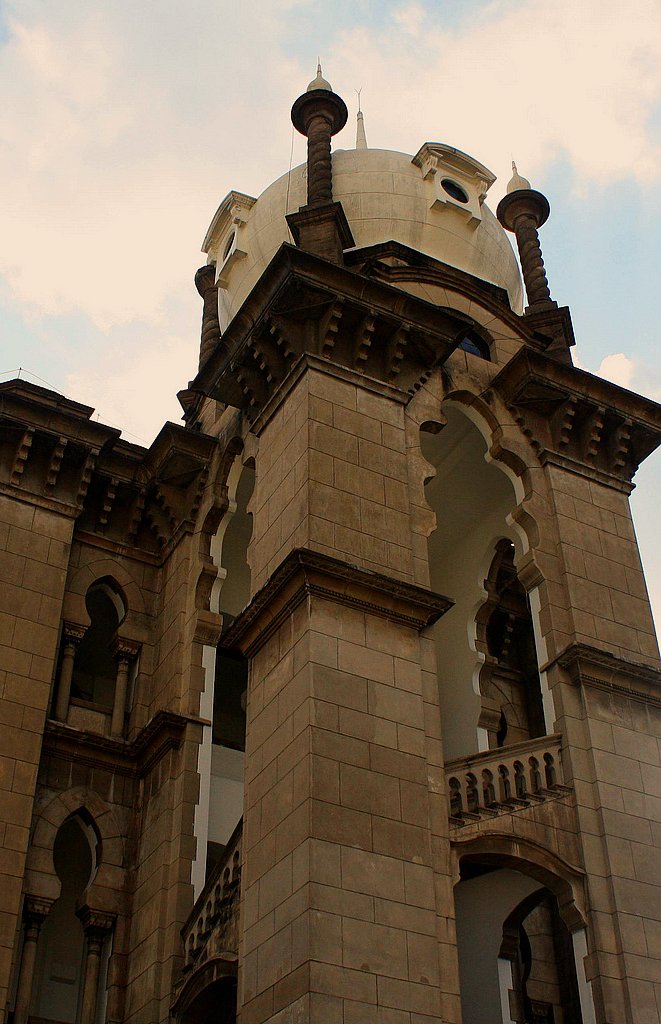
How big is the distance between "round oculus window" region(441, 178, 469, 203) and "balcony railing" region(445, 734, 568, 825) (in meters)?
11.4

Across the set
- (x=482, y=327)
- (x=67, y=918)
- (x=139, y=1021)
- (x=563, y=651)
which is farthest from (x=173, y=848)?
(x=482, y=327)

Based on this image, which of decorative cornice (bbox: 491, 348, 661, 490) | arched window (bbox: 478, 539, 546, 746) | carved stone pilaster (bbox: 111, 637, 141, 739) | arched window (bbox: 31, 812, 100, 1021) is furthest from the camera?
arched window (bbox: 478, 539, 546, 746)

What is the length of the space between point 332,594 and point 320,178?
807 centimetres

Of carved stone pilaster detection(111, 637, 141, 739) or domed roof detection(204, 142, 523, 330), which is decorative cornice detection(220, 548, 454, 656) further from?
domed roof detection(204, 142, 523, 330)

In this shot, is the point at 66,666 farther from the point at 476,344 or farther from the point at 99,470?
the point at 476,344

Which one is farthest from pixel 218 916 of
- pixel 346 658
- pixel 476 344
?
pixel 476 344

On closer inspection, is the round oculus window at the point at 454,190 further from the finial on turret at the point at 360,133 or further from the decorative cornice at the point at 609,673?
the decorative cornice at the point at 609,673

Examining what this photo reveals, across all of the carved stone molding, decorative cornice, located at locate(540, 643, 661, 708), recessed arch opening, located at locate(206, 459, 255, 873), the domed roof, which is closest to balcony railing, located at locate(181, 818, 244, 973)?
the carved stone molding

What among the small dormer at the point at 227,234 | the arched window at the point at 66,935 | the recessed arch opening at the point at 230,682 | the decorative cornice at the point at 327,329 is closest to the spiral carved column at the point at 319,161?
the decorative cornice at the point at 327,329

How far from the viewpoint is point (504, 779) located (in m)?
15.1

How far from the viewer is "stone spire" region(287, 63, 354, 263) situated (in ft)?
60.5

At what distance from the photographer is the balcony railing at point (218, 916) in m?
14.7

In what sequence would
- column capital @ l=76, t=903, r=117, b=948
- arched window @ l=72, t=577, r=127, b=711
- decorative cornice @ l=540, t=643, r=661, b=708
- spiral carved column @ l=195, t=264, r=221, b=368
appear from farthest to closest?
spiral carved column @ l=195, t=264, r=221, b=368 → arched window @ l=72, t=577, r=127, b=711 → column capital @ l=76, t=903, r=117, b=948 → decorative cornice @ l=540, t=643, r=661, b=708

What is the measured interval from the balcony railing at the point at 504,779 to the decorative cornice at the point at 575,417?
4.77 metres
